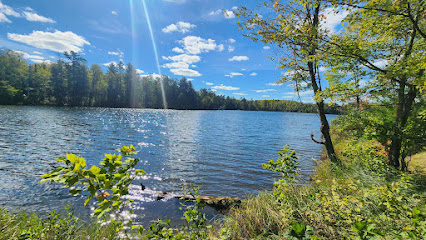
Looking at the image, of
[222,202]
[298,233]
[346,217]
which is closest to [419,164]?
[346,217]

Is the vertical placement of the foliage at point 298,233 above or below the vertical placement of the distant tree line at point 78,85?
below

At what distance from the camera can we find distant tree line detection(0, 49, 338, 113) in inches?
2808

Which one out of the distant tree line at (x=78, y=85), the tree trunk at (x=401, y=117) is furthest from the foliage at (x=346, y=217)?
the distant tree line at (x=78, y=85)

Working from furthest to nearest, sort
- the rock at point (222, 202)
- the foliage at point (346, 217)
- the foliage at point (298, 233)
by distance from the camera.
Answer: the rock at point (222, 202), the foliage at point (346, 217), the foliage at point (298, 233)

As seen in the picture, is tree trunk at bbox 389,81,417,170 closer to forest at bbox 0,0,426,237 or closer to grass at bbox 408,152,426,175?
forest at bbox 0,0,426,237

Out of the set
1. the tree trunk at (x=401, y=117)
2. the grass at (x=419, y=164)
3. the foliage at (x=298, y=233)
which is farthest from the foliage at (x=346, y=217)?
the grass at (x=419, y=164)

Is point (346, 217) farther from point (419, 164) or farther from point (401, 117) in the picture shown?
point (419, 164)

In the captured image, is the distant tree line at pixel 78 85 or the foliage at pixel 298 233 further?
the distant tree line at pixel 78 85

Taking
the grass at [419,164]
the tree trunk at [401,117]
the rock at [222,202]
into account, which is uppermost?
the tree trunk at [401,117]

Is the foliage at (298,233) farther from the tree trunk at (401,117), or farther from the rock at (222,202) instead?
the tree trunk at (401,117)

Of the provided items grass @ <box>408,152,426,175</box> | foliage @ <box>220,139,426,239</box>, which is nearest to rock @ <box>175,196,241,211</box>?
foliage @ <box>220,139,426,239</box>

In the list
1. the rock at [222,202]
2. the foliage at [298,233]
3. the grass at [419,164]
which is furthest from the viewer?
the rock at [222,202]

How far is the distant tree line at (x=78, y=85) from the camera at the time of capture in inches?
2808

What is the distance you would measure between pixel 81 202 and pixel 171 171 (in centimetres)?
573
